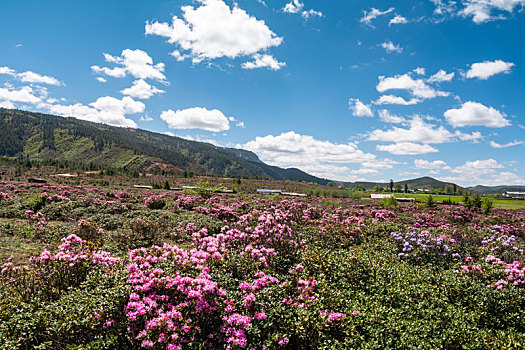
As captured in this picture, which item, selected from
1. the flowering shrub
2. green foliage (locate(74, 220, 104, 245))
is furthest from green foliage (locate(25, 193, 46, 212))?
the flowering shrub

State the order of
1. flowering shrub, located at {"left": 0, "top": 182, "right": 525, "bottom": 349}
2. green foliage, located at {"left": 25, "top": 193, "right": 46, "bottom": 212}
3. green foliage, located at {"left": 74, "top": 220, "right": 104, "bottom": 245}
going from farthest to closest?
green foliage, located at {"left": 25, "top": 193, "right": 46, "bottom": 212} < green foliage, located at {"left": 74, "top": 220, "right": 104, "bottom": 245} < flowering shrub, located at {"left": 0, "top": 182, "right": 525, "bottom": 349}

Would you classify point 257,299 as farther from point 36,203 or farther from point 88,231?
point 36,203

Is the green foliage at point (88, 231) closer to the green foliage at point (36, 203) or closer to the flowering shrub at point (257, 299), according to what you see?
the flowering shrub at point (257, 299)

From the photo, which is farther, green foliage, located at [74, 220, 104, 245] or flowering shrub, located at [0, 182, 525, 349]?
green foliage, located at [74, 220, 104, 245]

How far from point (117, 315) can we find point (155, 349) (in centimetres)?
93

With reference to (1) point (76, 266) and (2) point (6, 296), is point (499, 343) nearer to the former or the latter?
(1) point (76, 266)

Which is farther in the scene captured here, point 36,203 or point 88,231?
point 36,203

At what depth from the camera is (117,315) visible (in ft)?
12.0

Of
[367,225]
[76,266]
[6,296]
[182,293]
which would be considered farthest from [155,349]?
[367,225]

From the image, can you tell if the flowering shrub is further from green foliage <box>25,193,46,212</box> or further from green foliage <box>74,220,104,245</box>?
green foliage <box>25,193,46,212</box>

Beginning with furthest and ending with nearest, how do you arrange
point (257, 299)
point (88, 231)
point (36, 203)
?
point (36, 203)
point (88, 231)
point (257, 299)

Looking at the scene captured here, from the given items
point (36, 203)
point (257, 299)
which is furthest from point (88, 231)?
point (36, 203)

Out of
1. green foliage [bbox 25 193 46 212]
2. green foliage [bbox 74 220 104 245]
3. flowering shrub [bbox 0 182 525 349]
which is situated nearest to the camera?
flowering shrub [bbox 0 182 525 349]

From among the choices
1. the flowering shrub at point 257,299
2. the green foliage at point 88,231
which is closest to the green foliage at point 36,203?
the green foliage at point 88,231
